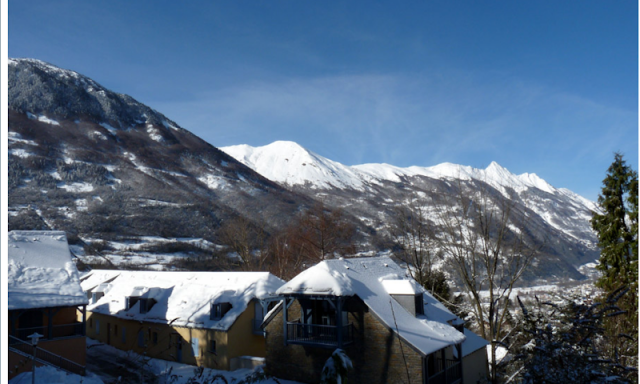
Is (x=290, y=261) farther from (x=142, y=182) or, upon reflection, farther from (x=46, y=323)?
(x=142, y=182)

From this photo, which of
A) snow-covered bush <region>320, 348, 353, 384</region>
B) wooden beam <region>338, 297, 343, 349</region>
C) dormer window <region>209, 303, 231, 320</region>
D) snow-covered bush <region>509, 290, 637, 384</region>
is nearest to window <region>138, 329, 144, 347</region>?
dormer window <region>209, 303, 231, 320</region>

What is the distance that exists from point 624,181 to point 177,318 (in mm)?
28590

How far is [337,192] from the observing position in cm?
19075

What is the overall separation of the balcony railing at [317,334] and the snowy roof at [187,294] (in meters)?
3.40

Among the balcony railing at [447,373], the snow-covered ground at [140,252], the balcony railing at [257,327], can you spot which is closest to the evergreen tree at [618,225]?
the balcony railing at [447,373]

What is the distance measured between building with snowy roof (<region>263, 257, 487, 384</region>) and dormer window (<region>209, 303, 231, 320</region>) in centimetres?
468

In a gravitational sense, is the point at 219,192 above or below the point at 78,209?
above

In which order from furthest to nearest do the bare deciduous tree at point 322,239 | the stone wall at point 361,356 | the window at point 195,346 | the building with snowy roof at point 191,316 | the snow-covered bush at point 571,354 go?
the bare deciduous tree at point 322,239 → the window at point 195,346 → the building with snowy roof at point 191,316 → the stone wall at point 361,356 → the snow-covered bush at point 571,354

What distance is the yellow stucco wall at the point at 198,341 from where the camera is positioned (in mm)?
23000

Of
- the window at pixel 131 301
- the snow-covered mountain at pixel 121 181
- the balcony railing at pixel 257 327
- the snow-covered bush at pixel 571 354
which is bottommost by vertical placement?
Result: the balcony railing at pixel 257 327

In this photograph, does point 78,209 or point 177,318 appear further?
point 78,209

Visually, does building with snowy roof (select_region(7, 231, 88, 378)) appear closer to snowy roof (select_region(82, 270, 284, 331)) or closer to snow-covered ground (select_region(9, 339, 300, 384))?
snow-covered ground (select_region(9, 339, 300, 384))

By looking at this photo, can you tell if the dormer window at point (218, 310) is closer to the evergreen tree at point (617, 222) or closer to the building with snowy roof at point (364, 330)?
the building with snowy roof at point (364, 330)

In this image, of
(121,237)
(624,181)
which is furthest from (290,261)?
(121,237)
